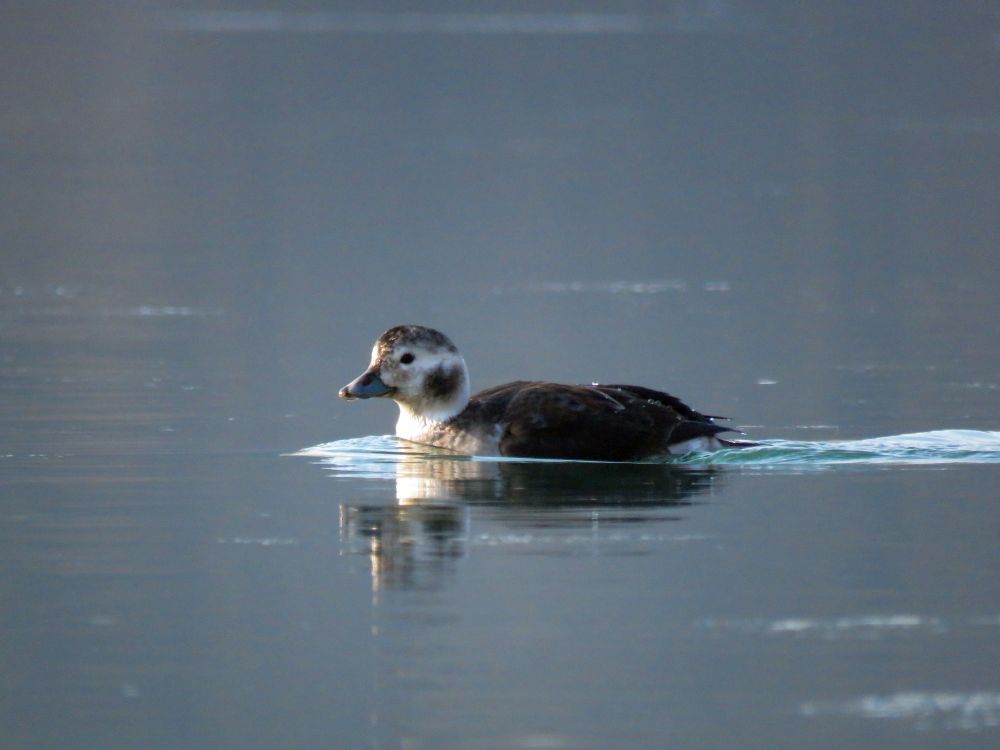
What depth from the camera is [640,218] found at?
32156 millimetres

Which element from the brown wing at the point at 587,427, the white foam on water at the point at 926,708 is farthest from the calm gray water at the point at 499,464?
the brown wing at the point at 587,427

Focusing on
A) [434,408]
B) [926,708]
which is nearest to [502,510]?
[434,408]

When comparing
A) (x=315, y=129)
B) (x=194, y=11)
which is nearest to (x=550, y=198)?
(x=315, y=129)

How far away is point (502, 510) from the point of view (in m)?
11.1

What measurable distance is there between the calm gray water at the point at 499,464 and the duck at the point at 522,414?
160mm

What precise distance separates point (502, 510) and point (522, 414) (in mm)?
1668

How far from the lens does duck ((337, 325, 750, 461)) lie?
1259 cm

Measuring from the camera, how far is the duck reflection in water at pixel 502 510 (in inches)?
398

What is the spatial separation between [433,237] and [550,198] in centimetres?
543

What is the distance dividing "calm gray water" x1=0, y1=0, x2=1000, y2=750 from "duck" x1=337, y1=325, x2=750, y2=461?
0.52 feet

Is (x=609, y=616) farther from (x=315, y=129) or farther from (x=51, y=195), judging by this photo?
(x=315, y=129)

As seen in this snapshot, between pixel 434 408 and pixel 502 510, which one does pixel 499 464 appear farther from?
pixel 502 510

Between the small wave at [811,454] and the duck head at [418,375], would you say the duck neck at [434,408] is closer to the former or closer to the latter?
the duck head at [418,375]

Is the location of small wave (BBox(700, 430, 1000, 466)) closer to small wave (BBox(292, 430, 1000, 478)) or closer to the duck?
small wave (BBox(292, 430, 1000, 478))
